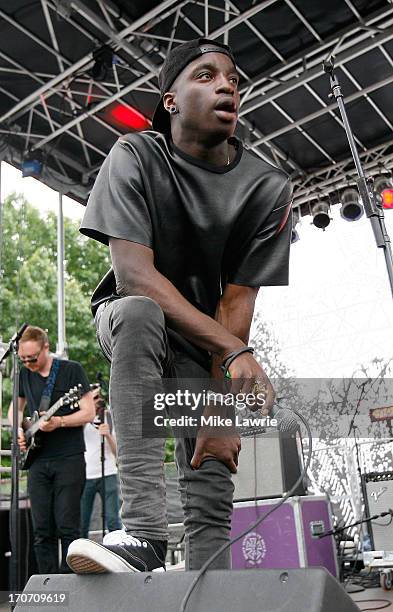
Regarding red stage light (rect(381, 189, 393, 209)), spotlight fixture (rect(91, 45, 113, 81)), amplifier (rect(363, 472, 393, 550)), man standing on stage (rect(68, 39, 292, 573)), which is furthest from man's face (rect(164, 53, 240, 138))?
red stage light (rect(381, 189, 393, 209))

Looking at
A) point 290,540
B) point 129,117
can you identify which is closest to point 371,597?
point 290,540

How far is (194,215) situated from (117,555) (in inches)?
30.5

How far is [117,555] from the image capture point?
1007mm

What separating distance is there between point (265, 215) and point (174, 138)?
299mm

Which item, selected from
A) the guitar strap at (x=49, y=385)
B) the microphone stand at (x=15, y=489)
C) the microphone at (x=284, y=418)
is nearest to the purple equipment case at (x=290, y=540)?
the microphone stand at (x=15, y=489)

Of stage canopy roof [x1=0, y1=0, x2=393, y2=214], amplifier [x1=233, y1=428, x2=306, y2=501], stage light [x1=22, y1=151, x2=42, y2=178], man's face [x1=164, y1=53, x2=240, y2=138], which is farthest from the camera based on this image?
stage light [x1=22, y1=151, x2=42, y2=178]

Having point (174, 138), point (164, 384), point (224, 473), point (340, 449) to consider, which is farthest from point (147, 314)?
point (340, 449)

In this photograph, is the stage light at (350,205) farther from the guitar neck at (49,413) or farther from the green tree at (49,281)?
the green tree at (49,281)

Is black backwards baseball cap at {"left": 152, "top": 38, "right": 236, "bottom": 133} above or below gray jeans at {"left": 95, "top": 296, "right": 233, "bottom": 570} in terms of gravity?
above

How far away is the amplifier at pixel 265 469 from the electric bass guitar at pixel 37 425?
1110 mm

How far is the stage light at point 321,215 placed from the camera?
825 centimetres

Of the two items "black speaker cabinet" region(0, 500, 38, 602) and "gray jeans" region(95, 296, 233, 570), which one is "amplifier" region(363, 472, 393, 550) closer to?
"black speaker cabinet" region(0, 500, 38, 602)

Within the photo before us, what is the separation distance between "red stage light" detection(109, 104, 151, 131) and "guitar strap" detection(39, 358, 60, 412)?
397 cm

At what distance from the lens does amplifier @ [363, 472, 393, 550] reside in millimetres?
4117
